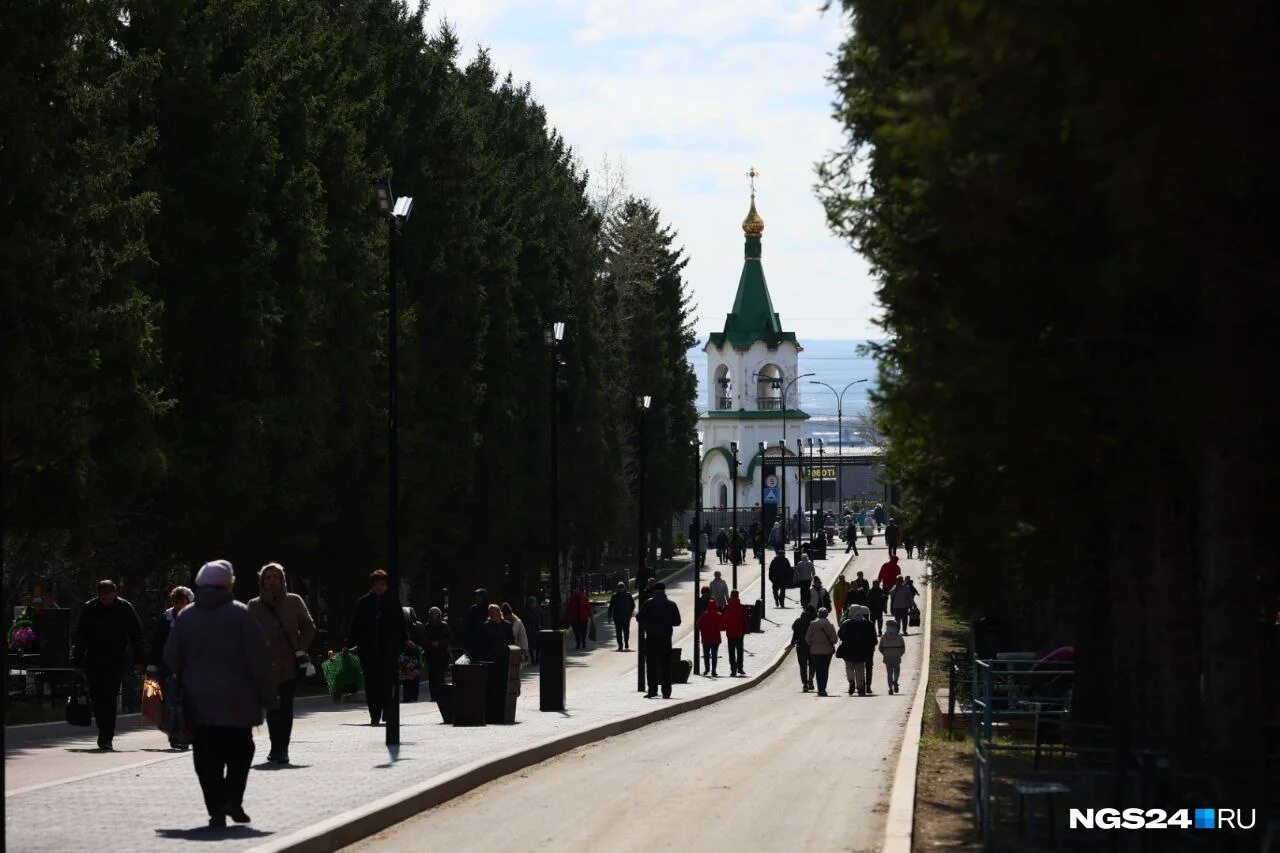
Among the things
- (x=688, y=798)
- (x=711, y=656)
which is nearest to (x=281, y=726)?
(x=688, y=798)

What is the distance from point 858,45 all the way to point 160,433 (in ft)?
63.6

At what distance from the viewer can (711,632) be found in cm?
4144

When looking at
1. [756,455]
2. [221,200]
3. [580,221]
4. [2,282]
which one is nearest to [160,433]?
[221,200]

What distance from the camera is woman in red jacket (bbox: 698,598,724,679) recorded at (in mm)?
41406

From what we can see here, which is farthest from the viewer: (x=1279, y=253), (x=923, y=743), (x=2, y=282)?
(x=2, y=282)

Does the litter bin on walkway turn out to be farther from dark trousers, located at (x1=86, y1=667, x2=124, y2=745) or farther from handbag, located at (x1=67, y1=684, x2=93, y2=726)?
dark trousers, located at (x1=86, y1=667, x2=124, y2=745)

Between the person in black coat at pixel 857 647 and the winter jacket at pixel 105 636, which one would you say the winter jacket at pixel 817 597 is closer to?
the person in black coat at pixel 857 647

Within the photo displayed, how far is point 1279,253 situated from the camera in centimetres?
1219

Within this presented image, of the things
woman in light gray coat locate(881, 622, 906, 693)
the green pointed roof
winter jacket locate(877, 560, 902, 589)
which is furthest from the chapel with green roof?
woman in light gray coat locate(881, 622, 906, 693)

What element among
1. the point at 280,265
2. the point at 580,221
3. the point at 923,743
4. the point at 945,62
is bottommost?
the point at 923,743

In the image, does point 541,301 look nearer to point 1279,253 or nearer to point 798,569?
point 798,569

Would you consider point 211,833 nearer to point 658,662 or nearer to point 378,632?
point 378,632

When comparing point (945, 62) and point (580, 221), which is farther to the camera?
point (580, 221)

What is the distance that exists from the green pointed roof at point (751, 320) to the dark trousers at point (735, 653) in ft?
319
